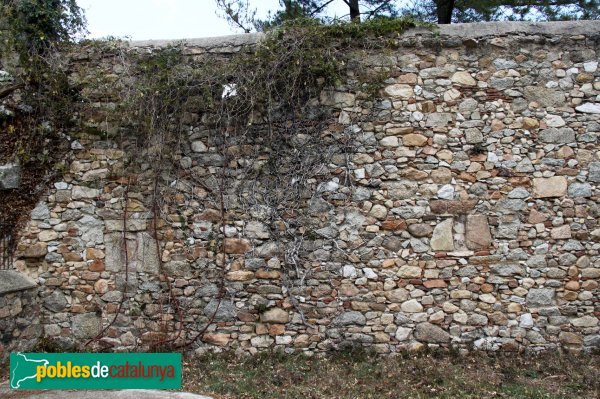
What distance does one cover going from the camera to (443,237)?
5.05 meters

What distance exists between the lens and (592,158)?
5047 millimetres

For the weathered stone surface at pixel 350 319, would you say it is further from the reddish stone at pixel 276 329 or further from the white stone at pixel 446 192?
the white stone at pixel 446 192

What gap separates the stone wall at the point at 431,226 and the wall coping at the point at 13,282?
29 cm

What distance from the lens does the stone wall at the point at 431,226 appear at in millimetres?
5016

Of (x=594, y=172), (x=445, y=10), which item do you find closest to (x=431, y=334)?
(x=594, y=172)

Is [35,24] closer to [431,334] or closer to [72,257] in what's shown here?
[72,257]

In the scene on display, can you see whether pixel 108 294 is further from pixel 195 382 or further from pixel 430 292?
pixel 430 292

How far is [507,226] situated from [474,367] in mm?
1325

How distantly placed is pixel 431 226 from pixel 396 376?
4.61 feet

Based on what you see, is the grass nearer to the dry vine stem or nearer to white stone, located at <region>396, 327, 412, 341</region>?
white stone, located at <region>396, 327, 412, 341</region>

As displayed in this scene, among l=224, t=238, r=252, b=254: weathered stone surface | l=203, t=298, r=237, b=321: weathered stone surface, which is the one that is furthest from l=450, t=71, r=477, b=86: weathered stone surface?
l=203, t=298, r=237, b=321: weathered stone surface

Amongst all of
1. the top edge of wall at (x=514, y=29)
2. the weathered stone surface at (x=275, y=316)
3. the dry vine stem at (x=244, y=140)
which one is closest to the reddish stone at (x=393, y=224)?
the dry vine stem at (x=244, y=140)

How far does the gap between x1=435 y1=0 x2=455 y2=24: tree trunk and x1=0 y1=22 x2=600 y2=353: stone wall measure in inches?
124

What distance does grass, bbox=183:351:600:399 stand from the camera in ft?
14.0
